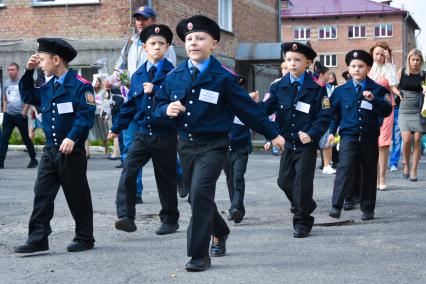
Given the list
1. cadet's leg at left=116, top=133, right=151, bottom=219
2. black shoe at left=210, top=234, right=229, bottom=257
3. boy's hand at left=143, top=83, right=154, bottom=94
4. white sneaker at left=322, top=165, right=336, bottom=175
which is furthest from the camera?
white sneaker at left=322, top=165, right=336, bottom=175

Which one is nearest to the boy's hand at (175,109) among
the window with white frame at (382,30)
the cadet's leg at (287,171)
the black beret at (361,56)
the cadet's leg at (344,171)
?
the cadet's leg at (287,171)

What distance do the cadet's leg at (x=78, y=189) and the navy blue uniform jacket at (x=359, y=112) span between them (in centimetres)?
327

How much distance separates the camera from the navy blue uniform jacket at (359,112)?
9.55 meters

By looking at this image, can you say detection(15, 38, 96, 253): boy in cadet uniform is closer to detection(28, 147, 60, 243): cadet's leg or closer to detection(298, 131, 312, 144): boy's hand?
detection(28, 147, 60, 243): cadet's leg

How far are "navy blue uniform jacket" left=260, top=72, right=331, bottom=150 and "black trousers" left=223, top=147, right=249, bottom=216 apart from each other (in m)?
0.91

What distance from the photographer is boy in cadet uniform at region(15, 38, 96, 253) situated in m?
7.06

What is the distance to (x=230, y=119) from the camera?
6.68 meters

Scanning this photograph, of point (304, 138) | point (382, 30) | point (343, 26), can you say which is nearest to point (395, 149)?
point (304, 138)

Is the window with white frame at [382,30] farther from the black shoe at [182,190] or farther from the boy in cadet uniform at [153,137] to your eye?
the boy in cadet uniform at [153,137]

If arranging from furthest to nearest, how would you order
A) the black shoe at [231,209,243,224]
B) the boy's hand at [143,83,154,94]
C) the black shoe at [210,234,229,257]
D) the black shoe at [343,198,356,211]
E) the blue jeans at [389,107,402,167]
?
the blue jeans at [389,107,402,167]
the black shoe at [343,198,356,211]
the black shoe at [231,209,243,224]
the boy's hand at [143,83,154,94]
the black shoe at [210,234,229,257]

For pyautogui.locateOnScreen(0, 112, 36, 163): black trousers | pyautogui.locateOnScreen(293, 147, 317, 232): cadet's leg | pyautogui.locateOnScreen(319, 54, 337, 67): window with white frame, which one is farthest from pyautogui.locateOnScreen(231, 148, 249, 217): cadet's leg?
pyautogui.locateOnScreen(319, 54, 337, 67): window with white frame

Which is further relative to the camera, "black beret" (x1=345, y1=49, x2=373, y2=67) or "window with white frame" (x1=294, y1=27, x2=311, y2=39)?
"window with white frame" (x1=294, y1=27, x2=311, y2=39)

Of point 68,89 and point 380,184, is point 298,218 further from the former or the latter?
point 380,184

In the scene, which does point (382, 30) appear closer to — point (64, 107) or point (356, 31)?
point (356, 31)
